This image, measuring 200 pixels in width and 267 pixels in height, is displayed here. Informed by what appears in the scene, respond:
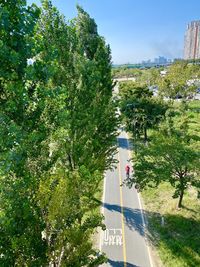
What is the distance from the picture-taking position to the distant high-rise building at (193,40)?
554 feet

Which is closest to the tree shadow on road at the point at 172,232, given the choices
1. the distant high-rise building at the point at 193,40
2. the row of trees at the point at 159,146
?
the row of trees at the point at 159,146

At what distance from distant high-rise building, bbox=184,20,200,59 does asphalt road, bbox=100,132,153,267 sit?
154292mm

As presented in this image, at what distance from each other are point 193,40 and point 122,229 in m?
169

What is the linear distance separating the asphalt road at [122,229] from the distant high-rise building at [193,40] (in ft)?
506

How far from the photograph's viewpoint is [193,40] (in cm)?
17288

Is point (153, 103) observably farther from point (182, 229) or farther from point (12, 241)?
point (12, 241)

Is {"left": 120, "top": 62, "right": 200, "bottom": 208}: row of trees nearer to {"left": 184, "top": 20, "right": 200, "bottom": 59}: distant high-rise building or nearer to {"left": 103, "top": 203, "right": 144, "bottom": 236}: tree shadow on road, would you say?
{"left": 103, "top": 203, "right": 144, "bottom": 236}: tree shadow on road

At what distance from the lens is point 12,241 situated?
26.8 ft

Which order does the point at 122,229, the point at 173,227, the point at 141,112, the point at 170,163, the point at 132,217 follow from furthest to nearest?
1. the point at 141,112
2. the point at 132,217
3. the point at 173,227
4. the point at 122,229
5. the point at 170,163

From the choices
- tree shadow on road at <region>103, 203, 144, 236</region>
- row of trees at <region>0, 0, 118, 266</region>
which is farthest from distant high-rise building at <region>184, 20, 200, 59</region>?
row of trees at <region>0, 0, 118, 266</region>

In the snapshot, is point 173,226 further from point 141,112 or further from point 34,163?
point 141,112

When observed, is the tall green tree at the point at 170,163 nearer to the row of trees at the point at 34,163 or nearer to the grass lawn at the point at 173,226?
the grass lawn at the point at 173,226

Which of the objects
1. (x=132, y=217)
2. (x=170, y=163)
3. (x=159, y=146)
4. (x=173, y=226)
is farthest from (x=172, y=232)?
(x=159, y=146)

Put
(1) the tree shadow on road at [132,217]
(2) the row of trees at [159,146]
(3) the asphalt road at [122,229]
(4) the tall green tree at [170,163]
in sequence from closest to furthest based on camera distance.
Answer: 1. (3) the asphalt road at [122,229]
2. (4) the tall green tree at [170,163]
3. (2) the row of trees at [159,146]
4. (1) the tree shadow on road at [132,217]
